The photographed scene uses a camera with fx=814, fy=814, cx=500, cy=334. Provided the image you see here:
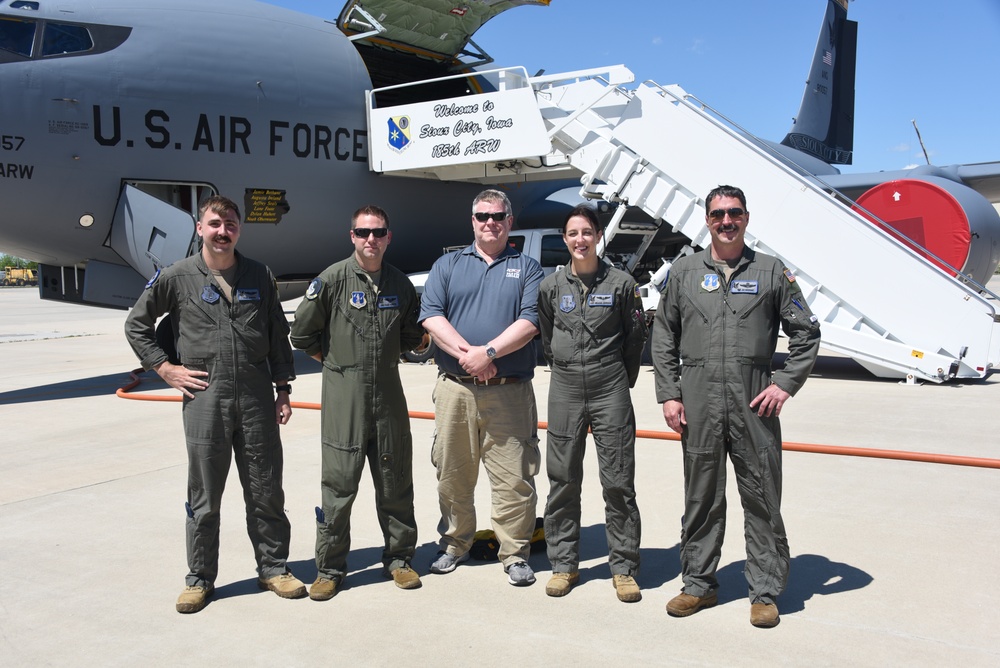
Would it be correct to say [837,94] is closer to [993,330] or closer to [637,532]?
[993,330]

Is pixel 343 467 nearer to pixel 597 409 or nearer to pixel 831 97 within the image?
pixel 597 409

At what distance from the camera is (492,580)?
4.04 m

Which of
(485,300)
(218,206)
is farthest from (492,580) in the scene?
(218,206)

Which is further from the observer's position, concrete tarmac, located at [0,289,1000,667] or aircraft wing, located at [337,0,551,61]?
aircraft wing, located at [337,0,551,61]

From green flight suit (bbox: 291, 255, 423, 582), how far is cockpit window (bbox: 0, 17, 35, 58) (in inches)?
265

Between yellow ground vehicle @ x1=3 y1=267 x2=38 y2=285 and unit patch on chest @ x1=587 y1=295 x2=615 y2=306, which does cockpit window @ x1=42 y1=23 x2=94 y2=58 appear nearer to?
unit patch on chest @ x1=587 y1=295 x2=615 y2=306

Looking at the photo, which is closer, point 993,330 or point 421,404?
point 421,404

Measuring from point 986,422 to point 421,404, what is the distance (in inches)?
217

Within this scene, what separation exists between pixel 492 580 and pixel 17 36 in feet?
26.8

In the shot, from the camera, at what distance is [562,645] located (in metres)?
3.27

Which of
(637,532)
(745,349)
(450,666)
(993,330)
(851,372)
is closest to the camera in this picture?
(450,666)

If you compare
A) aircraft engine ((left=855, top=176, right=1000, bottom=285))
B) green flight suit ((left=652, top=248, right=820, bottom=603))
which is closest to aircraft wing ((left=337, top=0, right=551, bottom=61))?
aircraft engine ((left=855, top=176, right=1000, bottom=285))

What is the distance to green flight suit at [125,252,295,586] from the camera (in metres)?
3.81

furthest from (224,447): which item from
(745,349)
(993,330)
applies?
(993,330)
